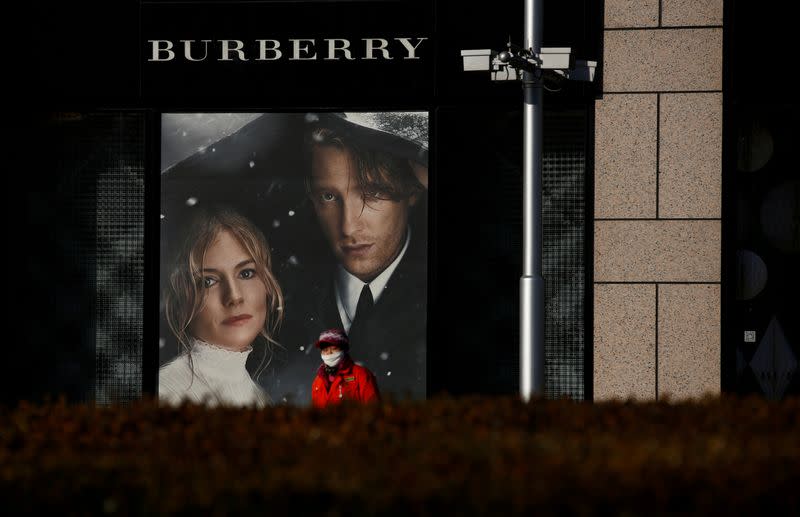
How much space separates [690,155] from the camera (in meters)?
12.4

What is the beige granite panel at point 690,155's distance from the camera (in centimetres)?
1238

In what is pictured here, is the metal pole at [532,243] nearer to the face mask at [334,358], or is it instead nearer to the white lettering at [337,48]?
the face mask at [334,358]

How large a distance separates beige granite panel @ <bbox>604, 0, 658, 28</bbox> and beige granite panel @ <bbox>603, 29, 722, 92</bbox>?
0.08 metres

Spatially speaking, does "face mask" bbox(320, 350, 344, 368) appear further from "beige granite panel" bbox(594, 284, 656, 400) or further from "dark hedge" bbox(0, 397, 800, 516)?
"dark hedge" bbox(0, 397, 800, 516)

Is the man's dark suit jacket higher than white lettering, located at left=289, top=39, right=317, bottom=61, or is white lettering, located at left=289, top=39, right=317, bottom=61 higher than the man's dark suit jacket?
white lettering, located at left=289, top=39, right=317, bottom=61

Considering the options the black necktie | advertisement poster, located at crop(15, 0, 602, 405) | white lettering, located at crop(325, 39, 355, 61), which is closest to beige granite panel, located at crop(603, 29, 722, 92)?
advertisement poster, located at crop(15, 0, 602, 405)

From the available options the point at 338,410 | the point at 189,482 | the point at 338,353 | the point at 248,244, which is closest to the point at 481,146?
the point at 248,244

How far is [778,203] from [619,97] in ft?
6.53

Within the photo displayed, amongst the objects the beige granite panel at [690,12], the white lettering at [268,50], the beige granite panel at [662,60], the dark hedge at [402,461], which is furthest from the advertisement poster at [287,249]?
the dark hedge at [402,461]

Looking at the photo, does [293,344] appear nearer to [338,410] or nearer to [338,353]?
[338,353]

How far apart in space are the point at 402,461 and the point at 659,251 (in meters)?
8.25

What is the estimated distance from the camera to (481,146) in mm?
12586

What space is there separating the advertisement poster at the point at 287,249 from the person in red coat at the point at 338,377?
2.74 m

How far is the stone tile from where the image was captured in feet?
40.8
